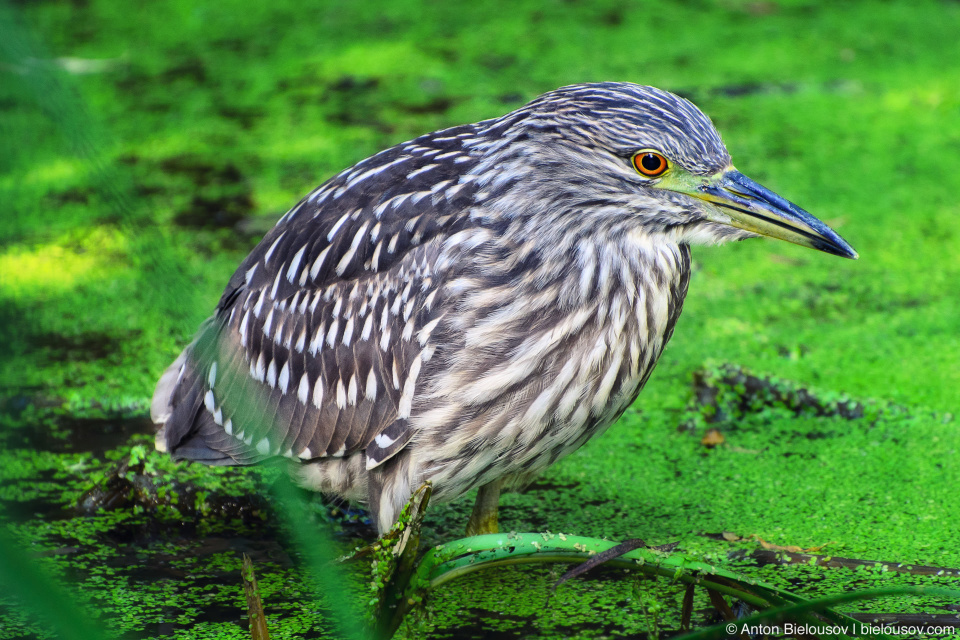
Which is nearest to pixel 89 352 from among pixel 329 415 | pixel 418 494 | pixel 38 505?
pixel 38 505

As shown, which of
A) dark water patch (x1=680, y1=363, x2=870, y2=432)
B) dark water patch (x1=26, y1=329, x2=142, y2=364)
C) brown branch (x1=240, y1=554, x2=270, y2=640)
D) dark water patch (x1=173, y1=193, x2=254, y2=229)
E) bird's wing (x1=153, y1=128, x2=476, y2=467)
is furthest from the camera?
dark water patch (x1=173, y1=193, x2=254, y2=229)

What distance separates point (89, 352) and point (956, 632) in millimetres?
3299

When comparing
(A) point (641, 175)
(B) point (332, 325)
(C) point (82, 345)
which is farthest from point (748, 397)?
(C) point (82, 345)

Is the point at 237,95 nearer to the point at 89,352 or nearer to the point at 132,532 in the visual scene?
the point at 89,352

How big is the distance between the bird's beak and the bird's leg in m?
1.03

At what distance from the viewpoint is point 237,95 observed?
6.62 metres

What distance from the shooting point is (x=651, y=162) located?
104 inches

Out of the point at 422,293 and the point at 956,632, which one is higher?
the point at 422,293

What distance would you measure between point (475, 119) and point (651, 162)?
3.40m

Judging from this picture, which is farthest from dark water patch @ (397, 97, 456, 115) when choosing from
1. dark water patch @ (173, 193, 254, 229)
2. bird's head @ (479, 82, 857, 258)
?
bird's head @ (479, 82, 857, 258)

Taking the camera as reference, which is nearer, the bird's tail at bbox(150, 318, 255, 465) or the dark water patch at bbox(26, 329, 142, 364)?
the bird's tail at bbox(150, 318, 255, 465)

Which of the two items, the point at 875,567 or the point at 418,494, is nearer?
the point at 418,494

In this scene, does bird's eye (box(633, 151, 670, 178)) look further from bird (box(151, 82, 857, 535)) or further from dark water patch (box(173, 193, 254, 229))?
dark water patch (box(173, 193, 254, 229))

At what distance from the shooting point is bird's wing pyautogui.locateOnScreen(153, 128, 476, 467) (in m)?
2.78
